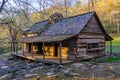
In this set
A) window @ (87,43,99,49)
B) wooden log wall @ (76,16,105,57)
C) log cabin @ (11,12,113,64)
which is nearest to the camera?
log cabin @ (11,12,113,64)

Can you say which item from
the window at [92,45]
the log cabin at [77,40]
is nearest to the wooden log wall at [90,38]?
the log cabin at [77,40]

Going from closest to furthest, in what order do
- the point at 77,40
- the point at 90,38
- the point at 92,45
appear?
the point at 77,40
the point at 90,38
the point at 92,45

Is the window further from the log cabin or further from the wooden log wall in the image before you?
the wooden log wall

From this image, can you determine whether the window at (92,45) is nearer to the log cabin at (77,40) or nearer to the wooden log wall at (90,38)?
the log cabin at (77,40)

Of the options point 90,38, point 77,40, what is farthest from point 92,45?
point 77,40

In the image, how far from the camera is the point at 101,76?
46.0ft

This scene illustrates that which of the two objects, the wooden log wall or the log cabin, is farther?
the wooden log wall

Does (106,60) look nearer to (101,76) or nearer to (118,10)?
(101,76)

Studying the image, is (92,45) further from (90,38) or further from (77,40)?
(77,40)

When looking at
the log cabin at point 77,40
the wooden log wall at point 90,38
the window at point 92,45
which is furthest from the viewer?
the window at point 92,45

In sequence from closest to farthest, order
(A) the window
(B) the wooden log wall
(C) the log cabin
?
(C) the log cabin → (B) the wooden log wall → (A) the window

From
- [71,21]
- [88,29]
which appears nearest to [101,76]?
[88,29]

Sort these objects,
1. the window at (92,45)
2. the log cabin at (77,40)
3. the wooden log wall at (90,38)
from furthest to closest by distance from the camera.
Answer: the window at (92,45) → the wooden log wall at (90,38) → the log cabin at (77,40)

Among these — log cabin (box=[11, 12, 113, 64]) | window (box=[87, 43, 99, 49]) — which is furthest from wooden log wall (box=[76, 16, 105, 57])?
window (box=[87, 43, 99, 49])
